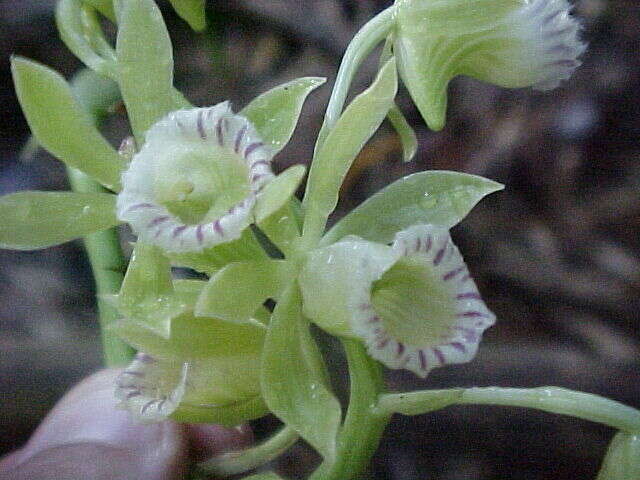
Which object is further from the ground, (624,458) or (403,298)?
(403,298)

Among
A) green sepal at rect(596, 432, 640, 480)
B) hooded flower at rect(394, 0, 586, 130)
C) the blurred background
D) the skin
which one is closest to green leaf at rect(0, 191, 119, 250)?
the skin

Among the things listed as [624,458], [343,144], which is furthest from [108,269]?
[624,458]

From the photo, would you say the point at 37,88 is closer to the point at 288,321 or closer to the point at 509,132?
the point at 288,321

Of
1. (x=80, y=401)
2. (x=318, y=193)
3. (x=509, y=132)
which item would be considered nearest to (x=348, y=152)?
(x=318, y=193)

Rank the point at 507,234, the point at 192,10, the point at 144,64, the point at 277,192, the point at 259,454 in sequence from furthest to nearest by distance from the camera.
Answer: the point at 507,234 < the point at 192,10 < the point at 259,454 < the point at 144,64 < the point at 277,192

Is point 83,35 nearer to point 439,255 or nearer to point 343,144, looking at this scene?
point 343,144
